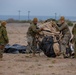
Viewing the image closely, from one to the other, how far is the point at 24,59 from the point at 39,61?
3.40 ft

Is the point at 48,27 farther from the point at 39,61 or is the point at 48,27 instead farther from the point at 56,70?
the point at 56,70

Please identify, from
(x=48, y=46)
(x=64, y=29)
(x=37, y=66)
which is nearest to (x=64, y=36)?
(x=64, y=29)

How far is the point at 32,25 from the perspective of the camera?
17.7 metres

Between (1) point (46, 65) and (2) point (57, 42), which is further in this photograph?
(2) point (57, 42)

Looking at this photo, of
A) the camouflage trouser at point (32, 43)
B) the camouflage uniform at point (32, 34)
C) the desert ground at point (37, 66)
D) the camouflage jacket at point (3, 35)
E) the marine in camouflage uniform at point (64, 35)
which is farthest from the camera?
the camouflage trouser at point (32, 43)

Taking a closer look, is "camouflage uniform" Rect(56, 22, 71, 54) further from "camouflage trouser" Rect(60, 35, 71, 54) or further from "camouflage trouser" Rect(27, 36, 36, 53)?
"camouflage trouser" Rect(27, 36, 36, 53)

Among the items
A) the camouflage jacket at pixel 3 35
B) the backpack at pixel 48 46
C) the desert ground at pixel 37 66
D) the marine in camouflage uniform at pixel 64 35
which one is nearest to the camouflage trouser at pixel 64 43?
the marine in camouflage uniform at pixel 64 35

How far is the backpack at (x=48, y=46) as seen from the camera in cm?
1748

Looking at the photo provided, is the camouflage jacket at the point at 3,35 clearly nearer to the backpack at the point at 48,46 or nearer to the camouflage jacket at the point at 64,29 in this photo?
the backpack at the point at 48,46

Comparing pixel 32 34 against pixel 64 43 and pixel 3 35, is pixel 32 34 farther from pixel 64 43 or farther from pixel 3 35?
pixel 3 35

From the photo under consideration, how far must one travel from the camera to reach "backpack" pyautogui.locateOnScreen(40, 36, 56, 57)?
57.4 ft

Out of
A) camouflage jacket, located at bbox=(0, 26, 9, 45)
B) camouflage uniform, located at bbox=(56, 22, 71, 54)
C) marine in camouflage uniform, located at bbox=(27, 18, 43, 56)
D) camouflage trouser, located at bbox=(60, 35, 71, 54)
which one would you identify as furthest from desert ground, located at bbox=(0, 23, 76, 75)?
camouflage jacket, located at bbox=(0, 26, 9, 45)

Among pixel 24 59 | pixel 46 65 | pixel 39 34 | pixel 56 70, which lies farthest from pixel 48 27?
pixel 56 70

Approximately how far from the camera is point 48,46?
1756 cm
